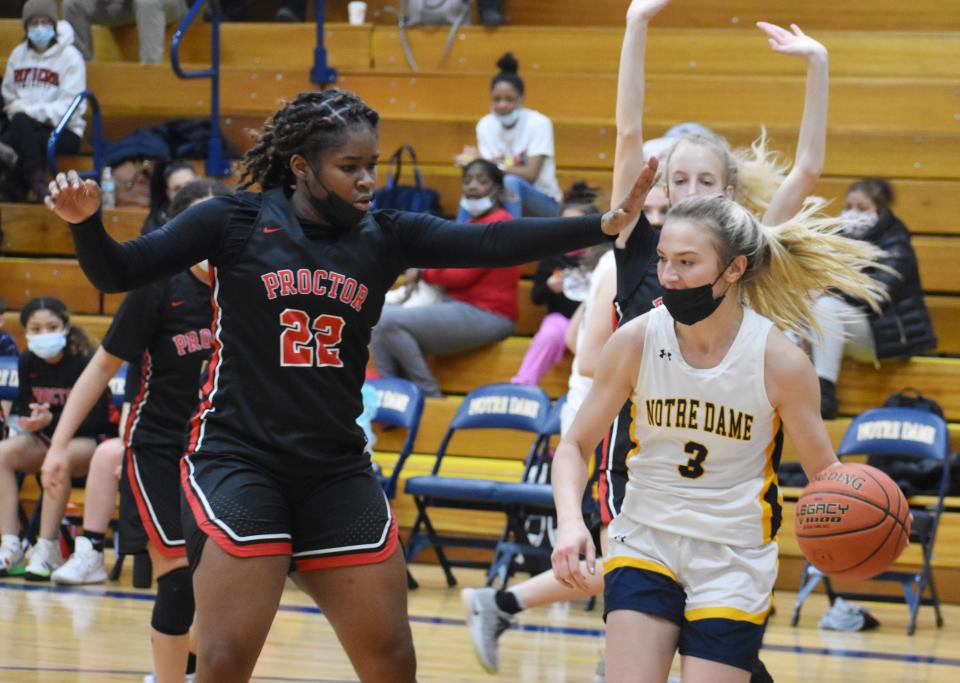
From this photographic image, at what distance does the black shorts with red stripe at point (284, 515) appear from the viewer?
324cm

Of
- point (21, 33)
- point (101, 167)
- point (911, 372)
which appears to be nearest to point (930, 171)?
point (911, 372)

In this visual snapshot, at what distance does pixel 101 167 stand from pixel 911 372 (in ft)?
19.8

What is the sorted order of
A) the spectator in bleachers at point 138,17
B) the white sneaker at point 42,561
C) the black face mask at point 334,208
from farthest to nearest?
1. the spectator in bleachers at point 138,17
2. the white sneaker at point 42,561
3. the black face mask at point 334,208

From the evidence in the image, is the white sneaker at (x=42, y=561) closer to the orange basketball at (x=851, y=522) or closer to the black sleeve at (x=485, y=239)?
the black sleeve at (x=485, y=239)

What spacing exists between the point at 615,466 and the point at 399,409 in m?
4.19

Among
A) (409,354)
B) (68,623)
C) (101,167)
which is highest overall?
(101,167)

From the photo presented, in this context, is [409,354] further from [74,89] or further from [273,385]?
[273,385]

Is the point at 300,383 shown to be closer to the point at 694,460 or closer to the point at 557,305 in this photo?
the point at 694,460

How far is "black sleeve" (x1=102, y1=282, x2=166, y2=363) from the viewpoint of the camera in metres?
4.55

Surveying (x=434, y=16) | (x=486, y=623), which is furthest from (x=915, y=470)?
(x=434, y=16)

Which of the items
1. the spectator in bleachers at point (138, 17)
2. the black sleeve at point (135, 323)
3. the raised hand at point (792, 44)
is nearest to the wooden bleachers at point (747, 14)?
the spectator in bleachers at point (138, 17)

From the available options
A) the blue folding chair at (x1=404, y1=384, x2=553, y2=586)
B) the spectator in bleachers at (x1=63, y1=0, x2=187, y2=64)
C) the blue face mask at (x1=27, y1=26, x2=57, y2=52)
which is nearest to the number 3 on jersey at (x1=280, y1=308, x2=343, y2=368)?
the blue folding chair at (x1=404, y1=384, x2=553, y2=586)

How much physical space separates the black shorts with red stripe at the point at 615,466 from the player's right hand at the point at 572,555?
0.53 metres

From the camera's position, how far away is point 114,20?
11.8 meters
